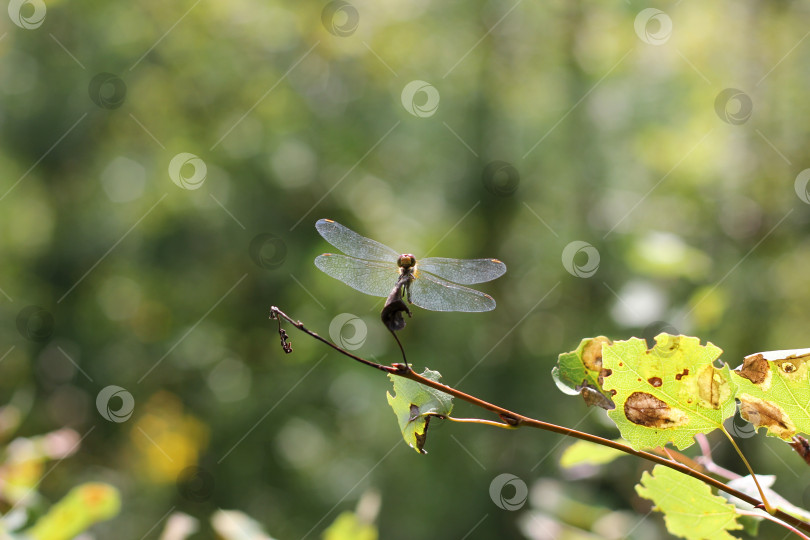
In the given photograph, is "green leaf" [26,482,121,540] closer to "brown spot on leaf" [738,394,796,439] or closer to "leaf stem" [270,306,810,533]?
"leaf stem" [270,306,810,533]

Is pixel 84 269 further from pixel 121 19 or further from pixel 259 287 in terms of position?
pixel 121 19

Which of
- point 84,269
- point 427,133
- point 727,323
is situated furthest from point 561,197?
point 84,269

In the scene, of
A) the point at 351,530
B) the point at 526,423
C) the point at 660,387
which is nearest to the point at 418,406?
the point at 526,423

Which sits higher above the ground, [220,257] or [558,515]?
[558,515]

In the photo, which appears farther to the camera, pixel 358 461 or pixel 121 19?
pixel 121 19
